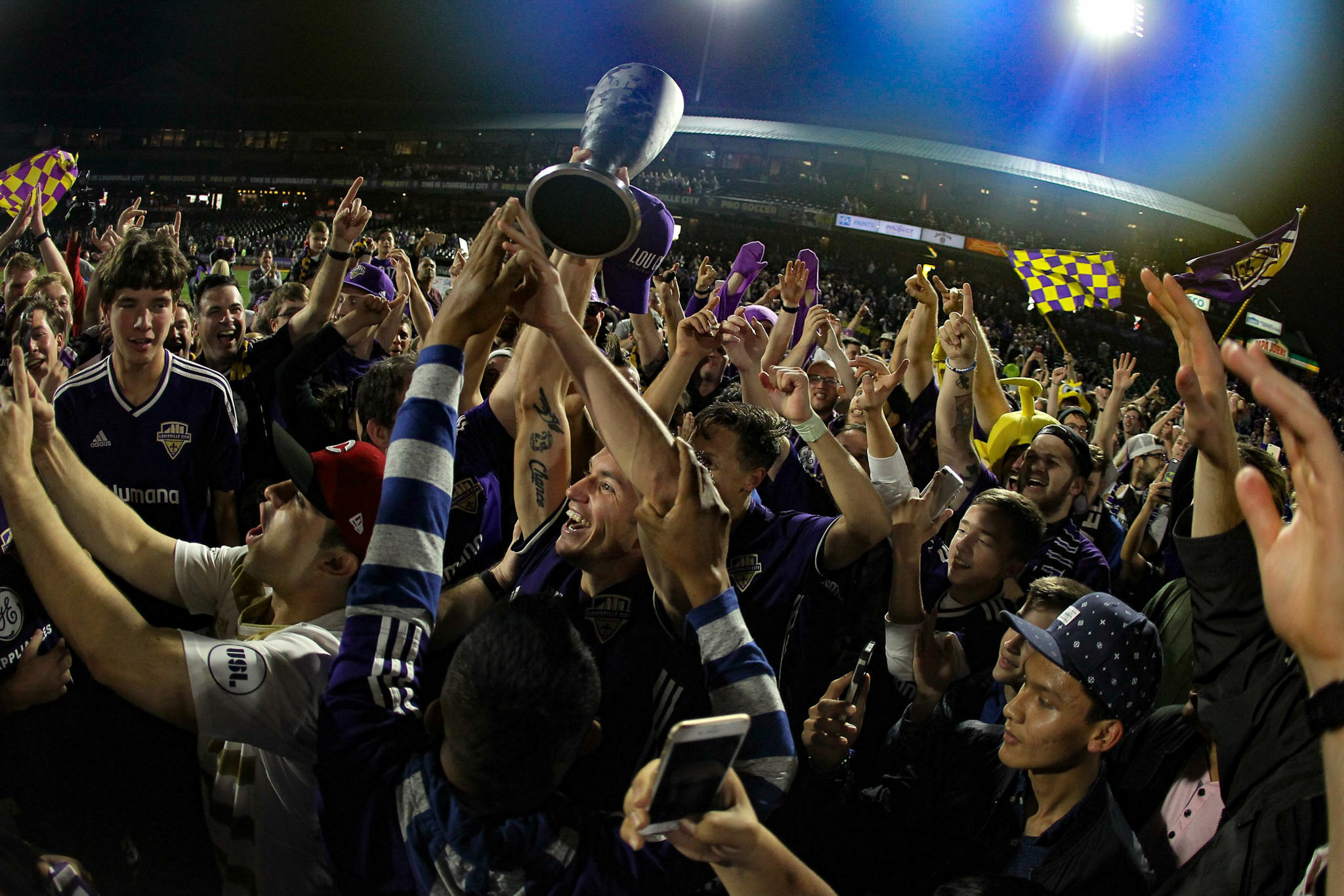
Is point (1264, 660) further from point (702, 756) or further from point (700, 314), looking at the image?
point (700, 314)

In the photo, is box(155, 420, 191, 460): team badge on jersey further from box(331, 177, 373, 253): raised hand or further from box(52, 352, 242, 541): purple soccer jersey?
box(331, 177, 373, 253): raised hand

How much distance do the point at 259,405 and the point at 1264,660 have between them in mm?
4334

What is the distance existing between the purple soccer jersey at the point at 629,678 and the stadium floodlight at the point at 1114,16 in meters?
31.9

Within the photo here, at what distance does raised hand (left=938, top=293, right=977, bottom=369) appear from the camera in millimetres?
4398

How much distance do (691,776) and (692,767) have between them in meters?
0.02

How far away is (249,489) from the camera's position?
377cm

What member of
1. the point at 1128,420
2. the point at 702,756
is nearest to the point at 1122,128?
the point at 1128,420

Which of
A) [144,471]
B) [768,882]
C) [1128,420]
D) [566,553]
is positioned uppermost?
[768,882]

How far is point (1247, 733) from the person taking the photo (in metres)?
1.75

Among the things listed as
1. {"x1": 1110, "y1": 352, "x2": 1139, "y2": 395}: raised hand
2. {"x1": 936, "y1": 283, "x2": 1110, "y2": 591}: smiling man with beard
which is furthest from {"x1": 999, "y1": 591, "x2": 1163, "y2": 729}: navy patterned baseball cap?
{"x1": 1110, "y1": 352, "x2": 1139, "y2": 395}: raised hand

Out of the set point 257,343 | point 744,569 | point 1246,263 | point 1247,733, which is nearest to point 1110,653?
point 1247,733

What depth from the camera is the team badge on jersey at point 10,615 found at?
198 centimetres

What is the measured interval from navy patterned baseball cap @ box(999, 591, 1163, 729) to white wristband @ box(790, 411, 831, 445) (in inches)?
34.1

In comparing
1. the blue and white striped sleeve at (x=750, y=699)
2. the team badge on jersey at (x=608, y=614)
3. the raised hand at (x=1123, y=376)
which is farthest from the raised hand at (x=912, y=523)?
the raised hand at (x=1123, y=376)
